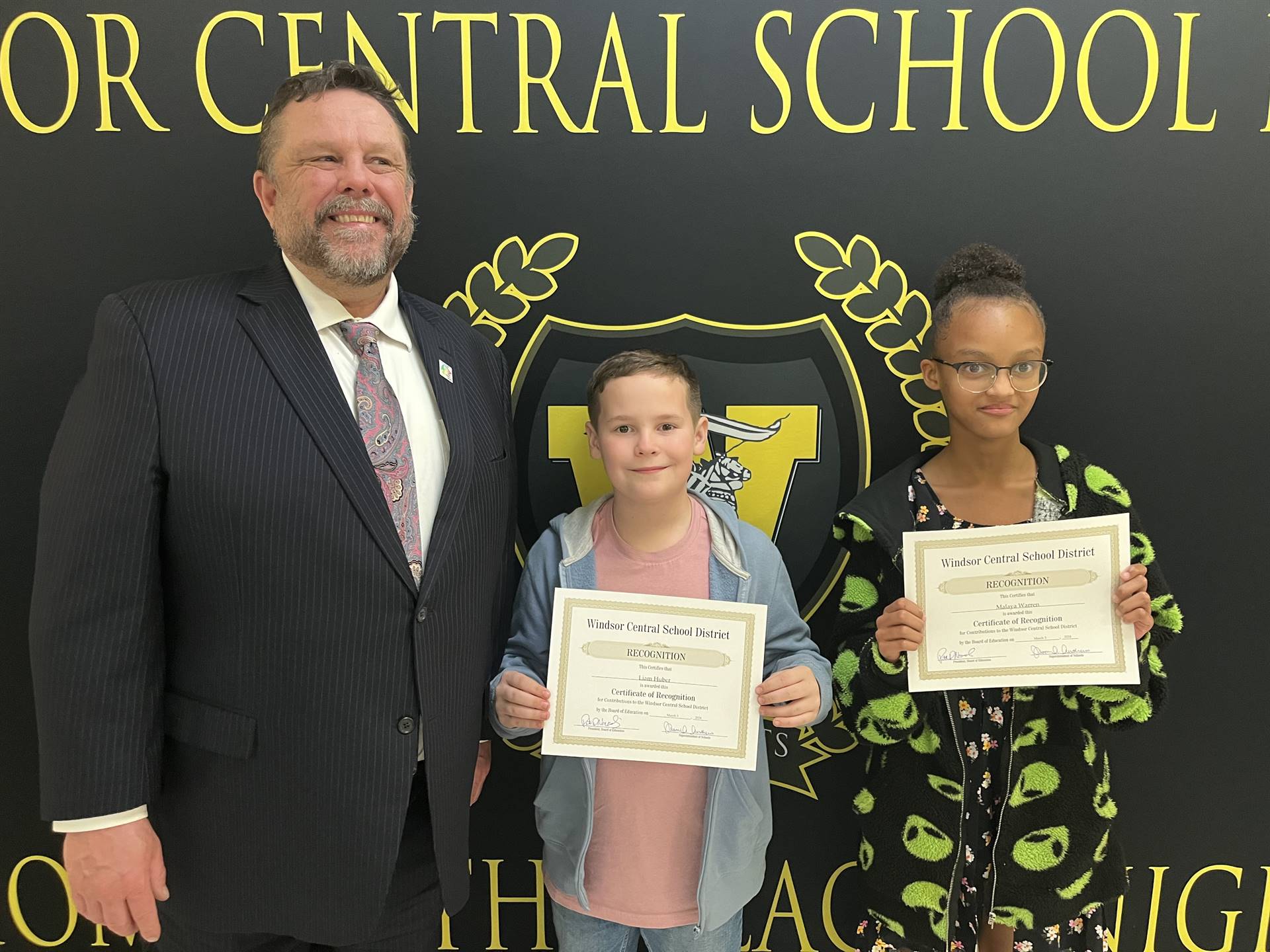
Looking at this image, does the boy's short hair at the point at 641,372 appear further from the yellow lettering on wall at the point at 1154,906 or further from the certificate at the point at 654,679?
the yellow lettering on wall at the point at 1154,906

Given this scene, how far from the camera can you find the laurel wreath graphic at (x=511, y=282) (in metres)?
2.20

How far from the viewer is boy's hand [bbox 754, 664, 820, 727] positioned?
68.9 inches

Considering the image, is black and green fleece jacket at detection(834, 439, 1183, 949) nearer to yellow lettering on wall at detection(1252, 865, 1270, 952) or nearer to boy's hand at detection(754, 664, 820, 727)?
boy's hand at detection(754, 664, 820, 727)

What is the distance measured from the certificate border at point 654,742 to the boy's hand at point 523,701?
0.03 meters

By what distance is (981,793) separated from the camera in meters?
1.91

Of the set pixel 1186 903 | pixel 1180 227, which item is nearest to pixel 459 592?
pixel 1180 227

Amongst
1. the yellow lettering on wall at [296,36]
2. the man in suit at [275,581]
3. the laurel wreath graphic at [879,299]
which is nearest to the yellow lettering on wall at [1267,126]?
the laurel wreath graphic at [879,299]

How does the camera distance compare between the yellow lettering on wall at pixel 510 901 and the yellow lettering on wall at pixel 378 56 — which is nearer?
the yellow lettering on wall at pixel 378 56

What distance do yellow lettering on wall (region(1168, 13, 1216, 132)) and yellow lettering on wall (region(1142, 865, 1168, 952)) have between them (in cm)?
198

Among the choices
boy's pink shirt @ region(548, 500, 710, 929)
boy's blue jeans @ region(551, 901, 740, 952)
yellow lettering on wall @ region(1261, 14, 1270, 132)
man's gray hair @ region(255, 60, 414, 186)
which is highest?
yellow lettering on wall @ region(1261, 14, 1270, 132)

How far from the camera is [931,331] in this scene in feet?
6.36

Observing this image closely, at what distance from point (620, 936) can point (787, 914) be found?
0.68 metres

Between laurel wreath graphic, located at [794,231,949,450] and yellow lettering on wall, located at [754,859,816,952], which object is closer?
laurel wreath graphic, located at [794,231,949,450]

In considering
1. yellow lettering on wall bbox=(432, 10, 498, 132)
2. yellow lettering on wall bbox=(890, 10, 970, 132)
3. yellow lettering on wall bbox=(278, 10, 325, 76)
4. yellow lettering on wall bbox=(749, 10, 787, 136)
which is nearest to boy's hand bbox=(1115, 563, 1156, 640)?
yellow lettering on wall bbox=(890, 10, 970, 132)
